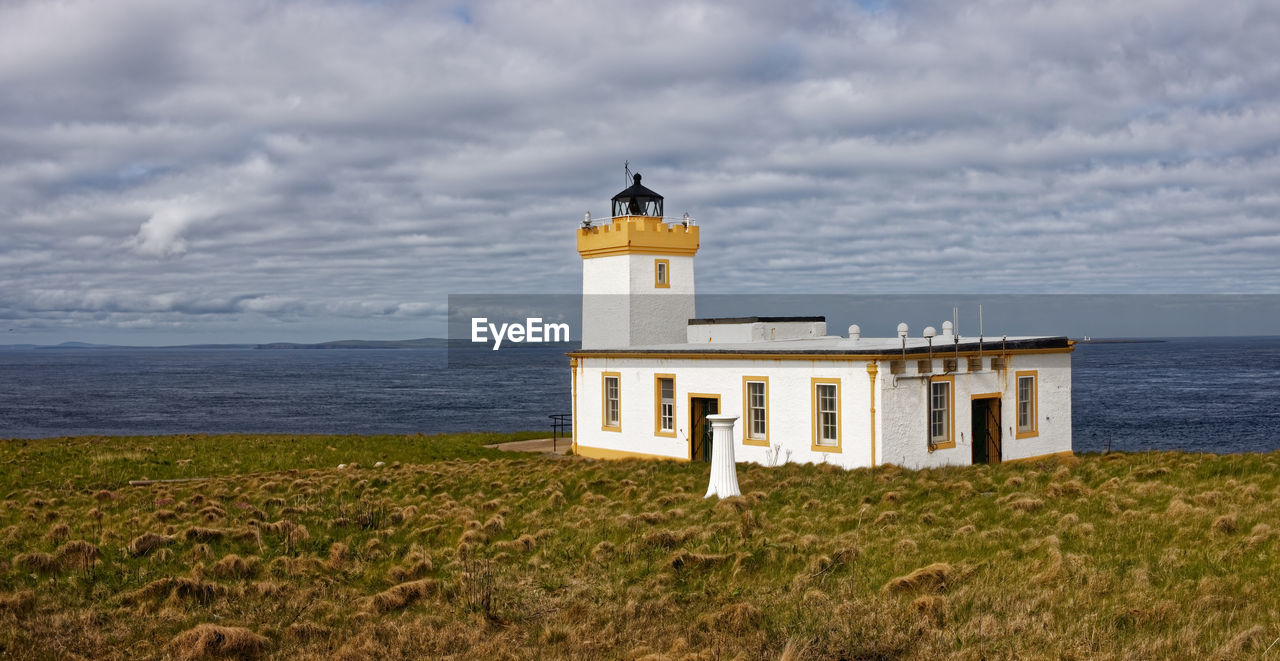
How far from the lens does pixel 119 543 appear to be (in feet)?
45.6

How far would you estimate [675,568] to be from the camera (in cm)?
1199

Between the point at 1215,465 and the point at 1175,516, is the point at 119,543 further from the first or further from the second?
the point at 1215,465

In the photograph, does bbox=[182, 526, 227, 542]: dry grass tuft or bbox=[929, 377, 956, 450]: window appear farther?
bbox=[929, 377, 956, 450]: window

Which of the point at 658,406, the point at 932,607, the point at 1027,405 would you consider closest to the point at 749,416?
the point at 658,406

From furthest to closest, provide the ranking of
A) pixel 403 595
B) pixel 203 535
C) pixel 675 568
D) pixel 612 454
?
pixel 612 454 → pixel 203 535 → pixel 675 568 → pixel 403 595

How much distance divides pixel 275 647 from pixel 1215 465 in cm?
1643

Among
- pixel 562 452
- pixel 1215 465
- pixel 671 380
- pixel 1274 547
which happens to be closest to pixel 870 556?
pixel 1274 547

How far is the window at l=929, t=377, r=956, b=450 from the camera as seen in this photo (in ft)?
71.4

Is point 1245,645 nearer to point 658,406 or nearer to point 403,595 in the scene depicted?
point 403,595

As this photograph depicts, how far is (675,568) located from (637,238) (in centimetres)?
1816

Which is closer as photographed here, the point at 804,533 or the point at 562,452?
the point at 804,533

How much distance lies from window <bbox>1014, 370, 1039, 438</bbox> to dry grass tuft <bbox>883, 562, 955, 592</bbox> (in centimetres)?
1417

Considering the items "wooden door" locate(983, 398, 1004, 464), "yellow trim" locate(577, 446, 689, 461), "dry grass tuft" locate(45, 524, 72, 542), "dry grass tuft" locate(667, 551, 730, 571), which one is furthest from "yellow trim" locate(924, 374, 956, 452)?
"dry grass tuft" locate(45, 524, 72, 542)

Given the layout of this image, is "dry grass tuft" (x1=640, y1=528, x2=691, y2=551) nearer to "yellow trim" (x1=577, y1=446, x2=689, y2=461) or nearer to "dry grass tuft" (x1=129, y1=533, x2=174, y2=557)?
"dry grass tuft" (x1=129, y1=533, x2=174, y2=557)
